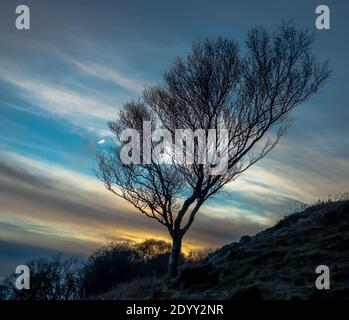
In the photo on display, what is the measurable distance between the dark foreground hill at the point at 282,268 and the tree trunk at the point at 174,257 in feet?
5.84

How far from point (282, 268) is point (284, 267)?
0.09m

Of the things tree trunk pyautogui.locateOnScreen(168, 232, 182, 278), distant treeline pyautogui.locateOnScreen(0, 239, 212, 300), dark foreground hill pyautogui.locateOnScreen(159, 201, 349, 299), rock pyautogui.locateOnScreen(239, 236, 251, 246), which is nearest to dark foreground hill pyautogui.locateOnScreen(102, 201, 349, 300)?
dark foreground hill pyautogui.locateOnScreen(159, 201, 349, 299)

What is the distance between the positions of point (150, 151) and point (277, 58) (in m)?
7.48

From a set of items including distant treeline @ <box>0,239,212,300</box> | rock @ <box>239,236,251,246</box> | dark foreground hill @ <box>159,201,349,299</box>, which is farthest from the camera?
distant treeline @ <box>0,239,212,300</box>

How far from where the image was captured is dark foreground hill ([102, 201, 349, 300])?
42.8ft

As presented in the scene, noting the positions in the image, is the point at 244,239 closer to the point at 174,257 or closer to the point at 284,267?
the point at 174,257

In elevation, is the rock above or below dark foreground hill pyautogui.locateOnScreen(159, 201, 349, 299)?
above

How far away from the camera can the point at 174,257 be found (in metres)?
22.3

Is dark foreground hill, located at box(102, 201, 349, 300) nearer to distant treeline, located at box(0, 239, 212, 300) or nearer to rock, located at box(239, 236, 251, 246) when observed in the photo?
rock, located at box(239, 236, 251, 246)

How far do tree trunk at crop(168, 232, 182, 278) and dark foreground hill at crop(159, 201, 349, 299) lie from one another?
168 inches

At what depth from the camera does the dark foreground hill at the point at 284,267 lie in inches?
513

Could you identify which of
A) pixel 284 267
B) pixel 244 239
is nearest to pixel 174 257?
pixel 244 239
